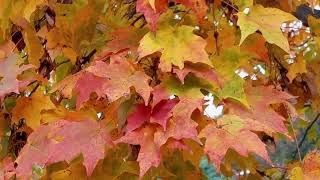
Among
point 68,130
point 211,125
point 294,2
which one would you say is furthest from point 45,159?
point 294,2

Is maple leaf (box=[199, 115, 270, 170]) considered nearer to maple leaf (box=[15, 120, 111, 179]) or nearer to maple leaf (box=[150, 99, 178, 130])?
maple leaf (box=[150, 99, 178, 130])

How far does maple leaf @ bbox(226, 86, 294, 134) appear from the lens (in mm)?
1170

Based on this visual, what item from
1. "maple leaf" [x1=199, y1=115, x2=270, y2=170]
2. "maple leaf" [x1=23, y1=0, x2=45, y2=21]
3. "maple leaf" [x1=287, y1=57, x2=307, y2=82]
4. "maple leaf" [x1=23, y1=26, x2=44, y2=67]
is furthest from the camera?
"maple leaf" [x1=287, y1=57, x2=307, y2=82]

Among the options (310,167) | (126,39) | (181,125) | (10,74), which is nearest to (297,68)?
(310,167)

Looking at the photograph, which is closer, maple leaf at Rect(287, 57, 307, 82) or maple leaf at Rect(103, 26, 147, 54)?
maple leaf at Rect(103, 26, 147, 54)

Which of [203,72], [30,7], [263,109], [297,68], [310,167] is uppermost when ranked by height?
[30,7]

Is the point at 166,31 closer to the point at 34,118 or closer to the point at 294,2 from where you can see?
the point at 34,118

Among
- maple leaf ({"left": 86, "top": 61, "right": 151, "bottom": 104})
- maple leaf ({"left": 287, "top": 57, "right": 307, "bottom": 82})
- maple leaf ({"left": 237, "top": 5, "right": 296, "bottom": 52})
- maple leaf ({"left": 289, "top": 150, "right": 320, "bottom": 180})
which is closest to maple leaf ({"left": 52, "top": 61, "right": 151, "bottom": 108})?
maple leaf ({"left": 86, "top": 61, "right": 151, "bottom": 104})

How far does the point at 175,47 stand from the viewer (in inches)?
45.5

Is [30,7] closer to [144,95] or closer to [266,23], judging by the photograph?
[144,95]

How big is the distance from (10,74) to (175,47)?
35cm

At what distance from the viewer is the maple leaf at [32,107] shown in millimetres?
1373

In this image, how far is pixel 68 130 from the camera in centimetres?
116

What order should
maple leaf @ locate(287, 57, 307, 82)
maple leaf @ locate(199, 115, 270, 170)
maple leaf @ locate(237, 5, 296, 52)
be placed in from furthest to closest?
maple leaf @ locate(287, 57, 307, 82) < maple leaf @ locate(237, 5, 296, 52) < maple leaf @ locate(199, 115, 270, 170)
